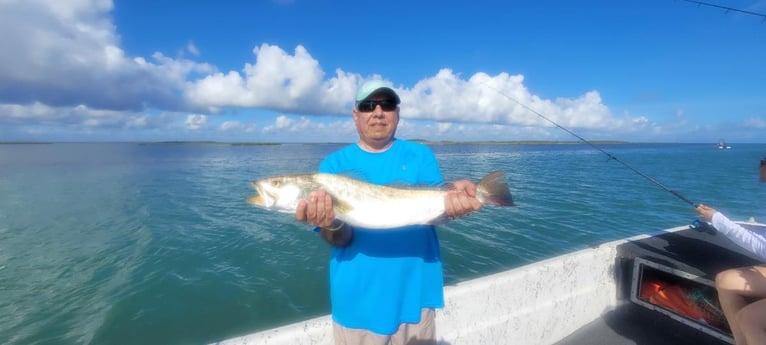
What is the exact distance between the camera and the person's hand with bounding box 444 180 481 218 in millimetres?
3187

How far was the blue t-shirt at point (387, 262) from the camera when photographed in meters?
2.90

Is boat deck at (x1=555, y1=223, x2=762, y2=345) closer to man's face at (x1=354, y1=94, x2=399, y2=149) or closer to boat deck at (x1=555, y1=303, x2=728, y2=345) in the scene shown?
boat deck at (x1=555, y1=303, x2=728, y2=345)

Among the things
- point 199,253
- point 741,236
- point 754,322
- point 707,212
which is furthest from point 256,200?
point 199,253

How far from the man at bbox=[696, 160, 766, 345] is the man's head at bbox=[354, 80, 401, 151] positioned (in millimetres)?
4143

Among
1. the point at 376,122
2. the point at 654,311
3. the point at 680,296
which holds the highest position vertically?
the point at 376,122

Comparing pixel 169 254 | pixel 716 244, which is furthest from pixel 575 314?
pixel 169 254

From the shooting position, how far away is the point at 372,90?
3.13m

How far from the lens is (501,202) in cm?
335

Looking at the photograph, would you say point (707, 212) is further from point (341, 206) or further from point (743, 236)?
point (341, 206)

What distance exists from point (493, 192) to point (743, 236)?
11.2ft

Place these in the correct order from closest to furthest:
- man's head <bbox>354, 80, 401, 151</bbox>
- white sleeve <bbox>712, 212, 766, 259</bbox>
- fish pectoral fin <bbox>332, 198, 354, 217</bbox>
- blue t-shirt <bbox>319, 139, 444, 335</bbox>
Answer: blue t-shirt <bbox>319, 139, 444, 335</bbox>, man's head <bbox>354, 80, 401, 151</bbox>, fish pectoral fin <bbox>332, 198, 354, 217</bbox>, white sleeve <bbox>712, 212, 766, 259</bbox>

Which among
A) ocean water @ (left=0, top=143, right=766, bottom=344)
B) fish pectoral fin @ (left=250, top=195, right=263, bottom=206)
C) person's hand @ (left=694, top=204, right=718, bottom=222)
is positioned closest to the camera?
fish pectoral fin @ (left=250, top=195, right=263, bottom=206)

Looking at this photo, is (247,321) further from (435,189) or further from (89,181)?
(89,181)

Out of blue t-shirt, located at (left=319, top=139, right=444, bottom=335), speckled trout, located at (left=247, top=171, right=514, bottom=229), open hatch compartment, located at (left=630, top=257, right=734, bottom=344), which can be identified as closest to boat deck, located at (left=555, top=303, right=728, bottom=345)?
open hatch compartment, located at (left=630, top=257, right=734, bottom=344)
